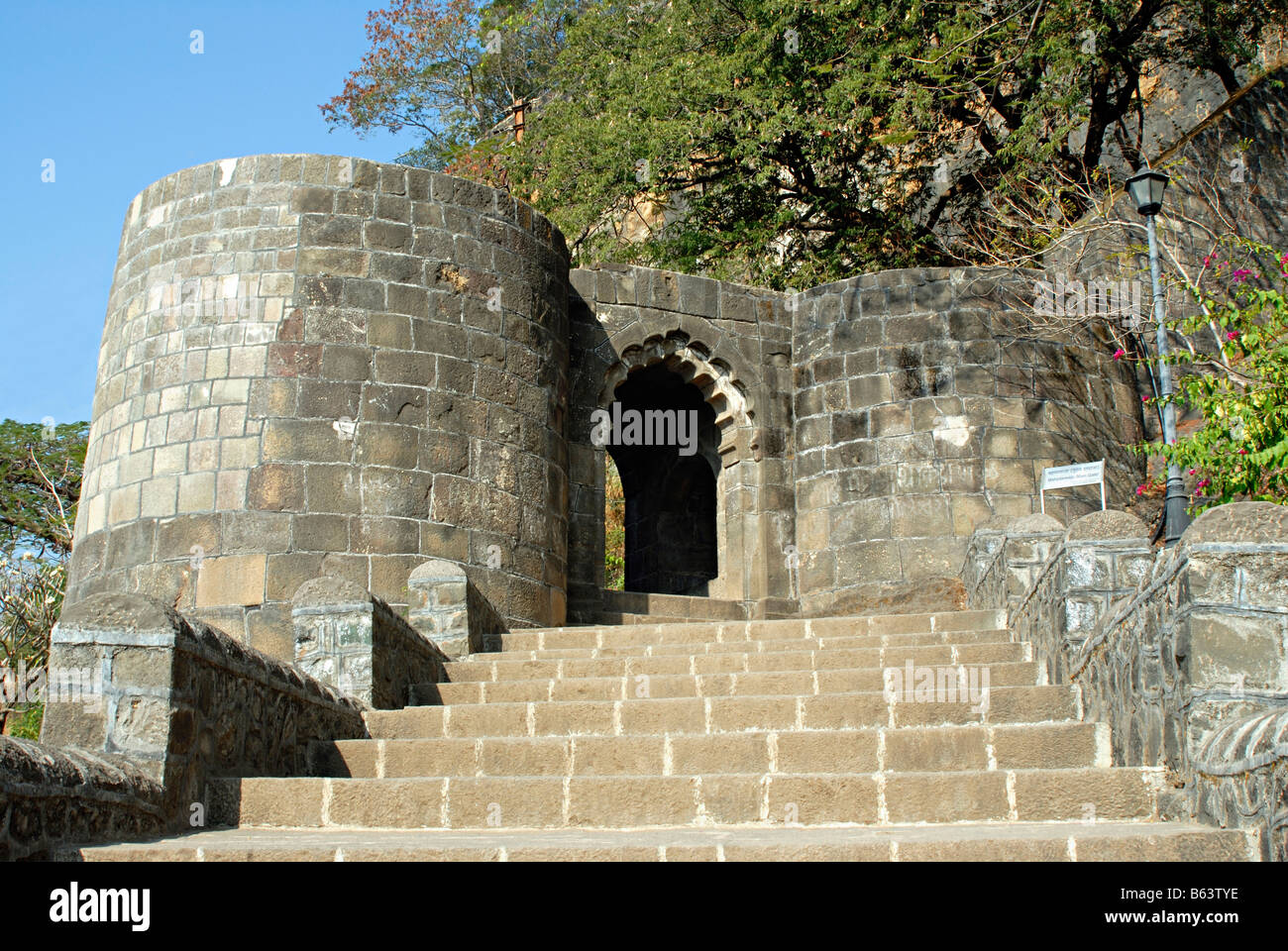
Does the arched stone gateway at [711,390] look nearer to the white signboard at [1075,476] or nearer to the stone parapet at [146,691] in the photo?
the white signboard at [1075,476]

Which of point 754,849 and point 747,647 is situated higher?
point 747,647

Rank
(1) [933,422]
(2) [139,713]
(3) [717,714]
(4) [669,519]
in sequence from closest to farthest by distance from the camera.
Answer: (2) [139,713] → (3) [717,714] → (1) [933,422] → (4) [669,519]

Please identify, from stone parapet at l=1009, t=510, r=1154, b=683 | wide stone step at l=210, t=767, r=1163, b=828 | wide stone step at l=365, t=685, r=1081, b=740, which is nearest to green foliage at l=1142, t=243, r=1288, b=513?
stone parapet at l=1009, t=510, r=1154, b=683

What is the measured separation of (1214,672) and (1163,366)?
5.44 m

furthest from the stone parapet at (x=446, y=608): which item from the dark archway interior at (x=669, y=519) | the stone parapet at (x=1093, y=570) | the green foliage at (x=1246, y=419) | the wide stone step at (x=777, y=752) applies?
the dark archway interior at (x=669, y=519)

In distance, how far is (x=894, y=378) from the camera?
1295 cm

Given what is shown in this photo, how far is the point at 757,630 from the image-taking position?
9.13 metres

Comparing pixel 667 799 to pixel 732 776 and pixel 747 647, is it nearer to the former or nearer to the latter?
pixel 732 776

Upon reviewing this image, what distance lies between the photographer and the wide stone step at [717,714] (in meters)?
6.58

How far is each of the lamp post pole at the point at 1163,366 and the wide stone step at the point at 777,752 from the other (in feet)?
10.6

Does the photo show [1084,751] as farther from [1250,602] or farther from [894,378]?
[894,378]

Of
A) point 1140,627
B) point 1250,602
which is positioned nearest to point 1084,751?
point 1140,627

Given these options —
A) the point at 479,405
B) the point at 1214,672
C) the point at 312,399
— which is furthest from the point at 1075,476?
the point at 312,399
